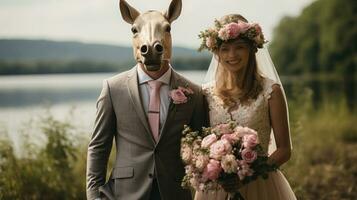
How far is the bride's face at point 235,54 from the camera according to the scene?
11.9 ft

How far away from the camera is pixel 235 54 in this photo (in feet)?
11.9

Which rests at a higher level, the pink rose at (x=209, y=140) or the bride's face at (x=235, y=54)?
the bride's face at (x=235, y=54)

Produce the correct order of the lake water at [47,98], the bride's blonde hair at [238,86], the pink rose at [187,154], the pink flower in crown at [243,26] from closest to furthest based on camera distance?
the pink rose at [187,154] < the pink flower in crown at [243,26] < the bride's blonde hair at [238,86] < the lake water at [47,98]

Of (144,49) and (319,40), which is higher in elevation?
(319,40)

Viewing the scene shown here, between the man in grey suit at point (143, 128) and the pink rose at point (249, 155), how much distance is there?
16.6 inches

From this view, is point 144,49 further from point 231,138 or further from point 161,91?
point 231,138

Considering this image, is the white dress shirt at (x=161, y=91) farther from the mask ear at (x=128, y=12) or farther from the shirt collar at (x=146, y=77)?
the mask ear at (x=128, y=12)

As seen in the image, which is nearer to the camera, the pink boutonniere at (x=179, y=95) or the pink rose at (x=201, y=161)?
the pink rose at (x=201, y=161)

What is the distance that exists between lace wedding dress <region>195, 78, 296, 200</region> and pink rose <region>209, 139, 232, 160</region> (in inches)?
19.2

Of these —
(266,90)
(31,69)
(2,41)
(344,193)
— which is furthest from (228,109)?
(31,69)

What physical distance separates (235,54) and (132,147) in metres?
0.80

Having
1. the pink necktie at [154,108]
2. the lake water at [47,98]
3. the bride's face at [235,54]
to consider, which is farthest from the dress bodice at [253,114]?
the lake water at [47,98]

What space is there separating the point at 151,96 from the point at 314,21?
129 ft

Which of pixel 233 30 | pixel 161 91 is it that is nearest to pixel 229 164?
pixel 161 91
